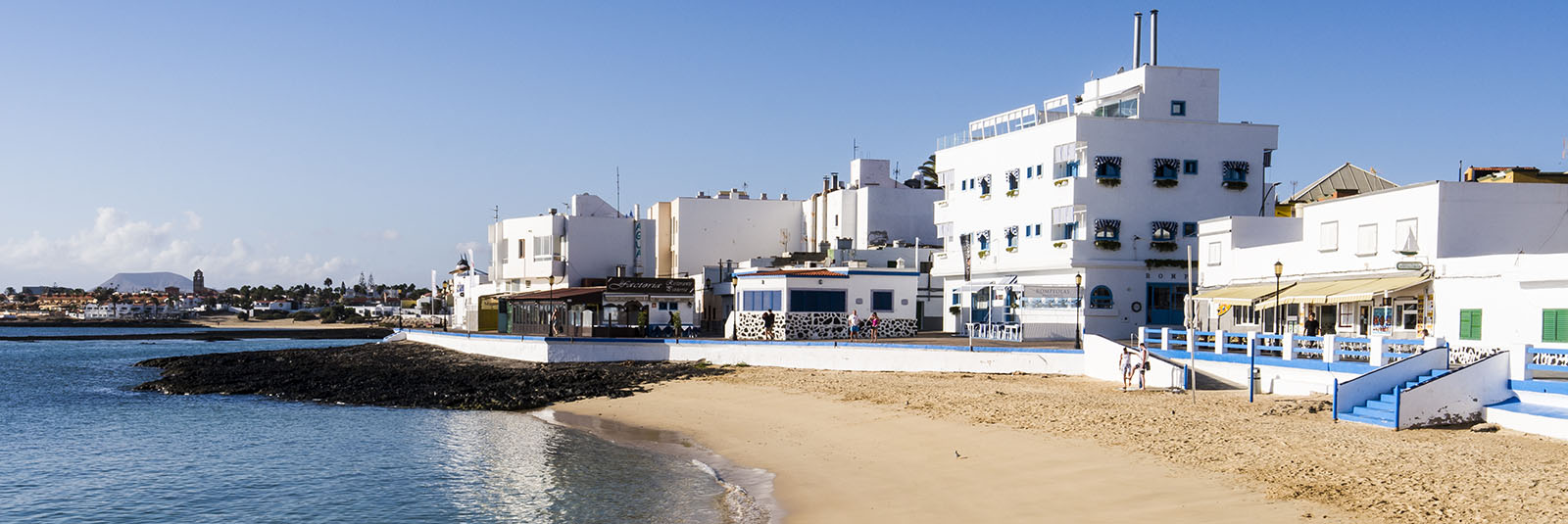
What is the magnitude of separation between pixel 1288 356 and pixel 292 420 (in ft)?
99.9

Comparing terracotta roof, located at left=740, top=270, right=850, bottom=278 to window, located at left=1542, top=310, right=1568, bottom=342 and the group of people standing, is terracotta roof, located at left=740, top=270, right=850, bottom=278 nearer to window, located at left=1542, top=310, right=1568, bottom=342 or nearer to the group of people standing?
the group of people standing

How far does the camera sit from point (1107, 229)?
45.5 meters

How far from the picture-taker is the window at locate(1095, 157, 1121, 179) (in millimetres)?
45594

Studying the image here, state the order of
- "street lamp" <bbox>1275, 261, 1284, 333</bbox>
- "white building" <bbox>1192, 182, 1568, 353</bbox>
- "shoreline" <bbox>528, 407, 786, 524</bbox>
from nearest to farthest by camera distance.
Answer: "shoreline" <bbox>528, 407, 786, 524</bbox>
"white building" <bbox>1192, 182, 1568, 353</bbox>
"street lamp" <bbox>1275, 261, 1284, 333</bbox>

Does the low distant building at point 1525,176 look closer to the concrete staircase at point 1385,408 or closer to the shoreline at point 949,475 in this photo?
the concrete staircase at point 1385,408

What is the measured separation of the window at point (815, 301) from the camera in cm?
4866

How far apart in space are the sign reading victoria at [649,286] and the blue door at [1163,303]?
23.3 m

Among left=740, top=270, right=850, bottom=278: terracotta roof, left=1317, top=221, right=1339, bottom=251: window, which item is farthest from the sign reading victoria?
left=1317, top=221, right=1339, bottom=251: window

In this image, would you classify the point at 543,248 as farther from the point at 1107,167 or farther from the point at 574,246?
the point at 1107,167

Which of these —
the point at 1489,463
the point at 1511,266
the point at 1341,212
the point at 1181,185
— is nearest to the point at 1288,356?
the point at 1511,266

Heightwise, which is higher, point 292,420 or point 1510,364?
point 1510,364

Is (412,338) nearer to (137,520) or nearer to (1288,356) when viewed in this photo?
(137,520)

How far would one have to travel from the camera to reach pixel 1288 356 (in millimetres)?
28422

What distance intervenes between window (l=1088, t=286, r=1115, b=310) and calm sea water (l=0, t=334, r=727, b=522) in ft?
71.4
